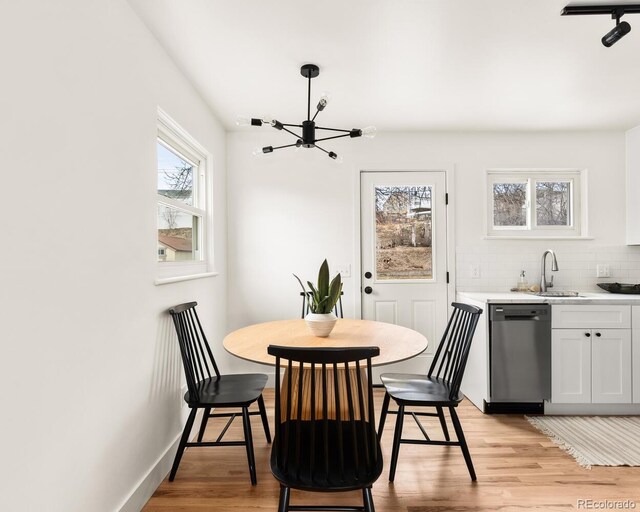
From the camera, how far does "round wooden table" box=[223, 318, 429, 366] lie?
6.29 feet

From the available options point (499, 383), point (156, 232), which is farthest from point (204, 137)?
point (499, 383)

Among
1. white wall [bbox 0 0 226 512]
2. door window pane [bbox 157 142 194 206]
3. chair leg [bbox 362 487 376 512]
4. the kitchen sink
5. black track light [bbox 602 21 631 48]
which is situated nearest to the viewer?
white wall [bbox 0 0 226 512]

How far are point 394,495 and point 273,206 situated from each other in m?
2.55

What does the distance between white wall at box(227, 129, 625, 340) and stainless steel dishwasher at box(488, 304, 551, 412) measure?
0.92m

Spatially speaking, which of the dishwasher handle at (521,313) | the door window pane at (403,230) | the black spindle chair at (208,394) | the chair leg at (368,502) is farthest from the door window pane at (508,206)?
the chair leg at (368,502)

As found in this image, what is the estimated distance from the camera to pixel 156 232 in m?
2.15

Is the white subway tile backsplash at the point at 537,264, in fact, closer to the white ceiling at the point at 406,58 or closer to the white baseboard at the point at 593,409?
the white baseboard at the point at 593,409

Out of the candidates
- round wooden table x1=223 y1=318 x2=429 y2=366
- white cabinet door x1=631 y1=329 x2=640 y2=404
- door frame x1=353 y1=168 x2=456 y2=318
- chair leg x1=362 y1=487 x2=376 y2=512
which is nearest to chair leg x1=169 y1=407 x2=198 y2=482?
round wooden table x1=223 y1=318 x2=429 y2=366

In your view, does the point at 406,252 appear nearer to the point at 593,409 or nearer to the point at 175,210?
the point at 593,409

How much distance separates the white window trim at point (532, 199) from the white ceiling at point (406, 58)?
1.73ft

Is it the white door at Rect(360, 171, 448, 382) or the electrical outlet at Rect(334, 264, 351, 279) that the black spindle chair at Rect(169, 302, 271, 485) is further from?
the white door at Rect(360, 171, 448, 382)

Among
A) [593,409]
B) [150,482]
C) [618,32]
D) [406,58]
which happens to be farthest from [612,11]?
[150,482]

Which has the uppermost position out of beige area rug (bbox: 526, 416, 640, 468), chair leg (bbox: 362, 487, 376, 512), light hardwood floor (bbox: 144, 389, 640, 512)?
chair leg (bbox: 362, 487, 376, 512)

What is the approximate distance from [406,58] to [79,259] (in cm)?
204
